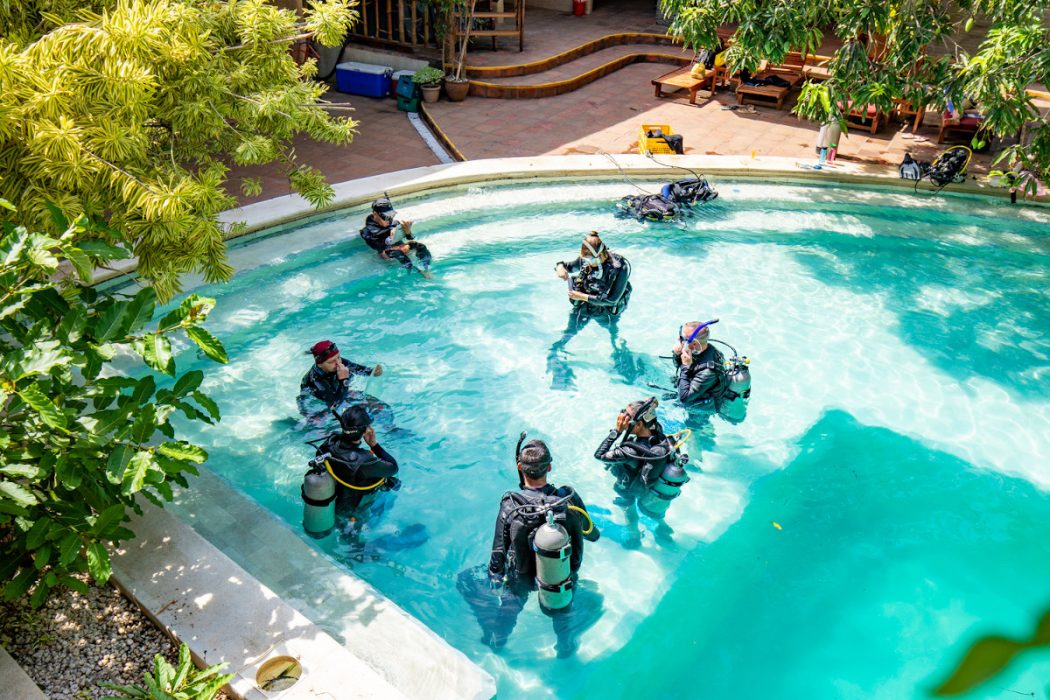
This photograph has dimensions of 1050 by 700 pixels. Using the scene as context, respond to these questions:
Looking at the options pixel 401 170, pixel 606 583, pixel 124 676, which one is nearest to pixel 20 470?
pixel 124 676

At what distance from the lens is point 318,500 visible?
626 centimetres

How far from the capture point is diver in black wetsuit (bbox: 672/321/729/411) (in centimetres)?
777

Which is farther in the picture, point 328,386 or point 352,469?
point 328,386

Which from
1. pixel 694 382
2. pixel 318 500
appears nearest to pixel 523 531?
pixel 318 500

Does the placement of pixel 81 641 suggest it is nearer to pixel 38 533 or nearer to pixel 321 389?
pixel 38 533

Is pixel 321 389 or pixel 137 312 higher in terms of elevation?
pixel 137 312

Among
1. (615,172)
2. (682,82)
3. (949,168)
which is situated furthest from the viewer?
(682,82)

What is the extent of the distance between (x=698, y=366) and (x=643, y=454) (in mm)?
1424

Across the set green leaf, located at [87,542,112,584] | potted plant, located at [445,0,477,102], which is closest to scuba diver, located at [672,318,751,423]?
green leaf, located at [87,542,112,584]

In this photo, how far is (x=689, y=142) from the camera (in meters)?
15.2

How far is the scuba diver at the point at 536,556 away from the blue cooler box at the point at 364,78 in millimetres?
13080

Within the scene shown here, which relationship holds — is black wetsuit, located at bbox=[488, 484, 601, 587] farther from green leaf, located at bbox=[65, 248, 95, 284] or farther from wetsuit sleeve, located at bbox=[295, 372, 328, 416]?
green leaf, located at bbox=[65, 248, 95, 284]

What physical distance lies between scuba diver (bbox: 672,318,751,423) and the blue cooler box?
1128cm

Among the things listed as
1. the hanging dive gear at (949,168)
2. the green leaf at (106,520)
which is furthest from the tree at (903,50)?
the green leaf at (106,520)
